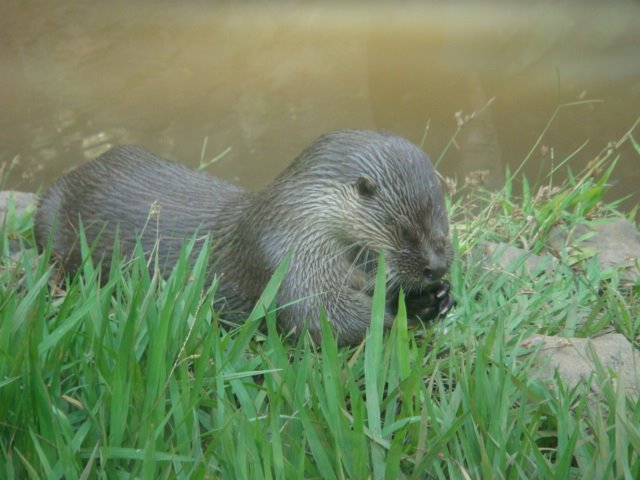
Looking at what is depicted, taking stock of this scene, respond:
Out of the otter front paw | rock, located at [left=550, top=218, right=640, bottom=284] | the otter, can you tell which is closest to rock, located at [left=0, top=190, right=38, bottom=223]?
the otter

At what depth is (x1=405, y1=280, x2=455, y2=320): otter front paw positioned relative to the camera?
2822mm

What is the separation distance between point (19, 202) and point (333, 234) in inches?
71.3

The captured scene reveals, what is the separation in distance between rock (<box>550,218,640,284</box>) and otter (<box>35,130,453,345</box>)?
A: 2.97 feet

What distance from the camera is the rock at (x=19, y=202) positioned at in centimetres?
391

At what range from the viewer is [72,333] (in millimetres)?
2229

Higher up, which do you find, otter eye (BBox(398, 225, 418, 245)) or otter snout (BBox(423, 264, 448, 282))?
otter eye (BBox(398, 225, 418, 245))

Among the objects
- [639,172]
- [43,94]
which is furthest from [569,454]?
[43,94]

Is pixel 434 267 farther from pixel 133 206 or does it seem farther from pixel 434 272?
pixel 133 206

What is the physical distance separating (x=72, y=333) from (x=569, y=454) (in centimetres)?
114

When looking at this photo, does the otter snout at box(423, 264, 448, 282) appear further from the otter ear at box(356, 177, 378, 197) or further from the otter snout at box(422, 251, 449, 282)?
the otter ear at box(356, 177, 378, 197)

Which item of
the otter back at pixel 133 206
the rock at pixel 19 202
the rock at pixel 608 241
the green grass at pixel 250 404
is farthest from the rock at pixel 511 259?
the rock at pixel 19 202

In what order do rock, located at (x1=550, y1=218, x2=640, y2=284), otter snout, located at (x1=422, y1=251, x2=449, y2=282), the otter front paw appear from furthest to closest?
1. rock, located at (x1=550, y1=218, x2=640, y2=284)
2. the otter front paw
3. otter snout, located at (x1=422, y1=251, x2=449, y2=282)

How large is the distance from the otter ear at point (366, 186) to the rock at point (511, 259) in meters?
0.68

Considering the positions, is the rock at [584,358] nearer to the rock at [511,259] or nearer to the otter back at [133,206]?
the rock at [511,259]
